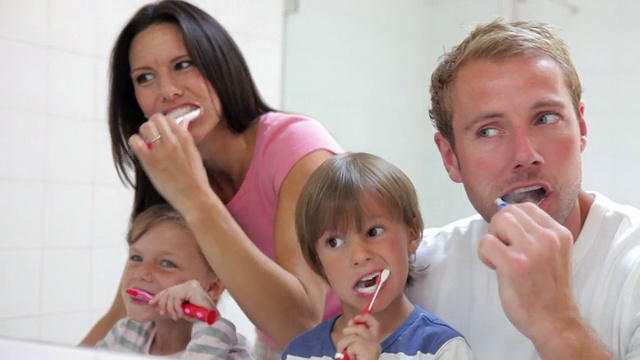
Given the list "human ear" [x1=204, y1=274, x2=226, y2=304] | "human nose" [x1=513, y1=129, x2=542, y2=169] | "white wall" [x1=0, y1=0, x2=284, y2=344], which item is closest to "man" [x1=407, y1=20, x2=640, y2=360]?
"human nose" [x1=513, y1=129, x2=542, y2=169]

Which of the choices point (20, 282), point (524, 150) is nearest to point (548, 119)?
point (524, 150)

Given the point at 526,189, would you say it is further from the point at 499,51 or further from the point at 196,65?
the point at 196,65

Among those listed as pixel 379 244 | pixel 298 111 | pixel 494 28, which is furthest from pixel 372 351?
pixel 298 111

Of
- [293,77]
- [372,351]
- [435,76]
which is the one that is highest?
[435,76]

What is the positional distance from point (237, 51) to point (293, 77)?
0.13 metres

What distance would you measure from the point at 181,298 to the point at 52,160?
0.44m

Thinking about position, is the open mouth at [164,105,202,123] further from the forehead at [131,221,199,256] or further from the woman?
the forehead at [131,221,199,256]

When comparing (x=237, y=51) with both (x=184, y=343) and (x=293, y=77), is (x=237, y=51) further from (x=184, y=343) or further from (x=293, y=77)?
(x=184, y=343)

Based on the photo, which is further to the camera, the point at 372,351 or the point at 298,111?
the point at 298,111

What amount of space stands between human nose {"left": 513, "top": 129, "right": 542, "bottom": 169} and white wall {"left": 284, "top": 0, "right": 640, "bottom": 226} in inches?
6.3

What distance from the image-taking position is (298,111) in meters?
1.17

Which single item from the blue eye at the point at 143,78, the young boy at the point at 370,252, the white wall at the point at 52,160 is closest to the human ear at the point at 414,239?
the young boy at the point at 370,252

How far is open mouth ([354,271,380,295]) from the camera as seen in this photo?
756 millimetres

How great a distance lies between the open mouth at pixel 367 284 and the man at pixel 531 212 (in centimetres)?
11
